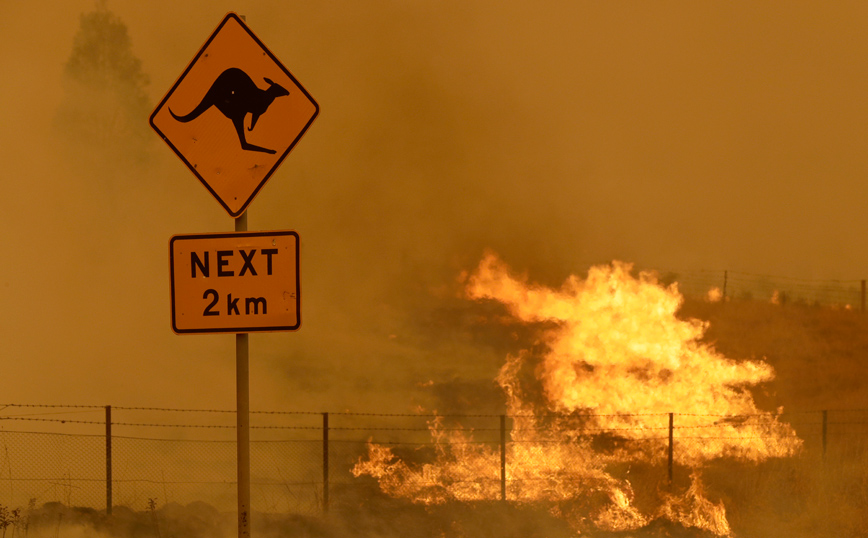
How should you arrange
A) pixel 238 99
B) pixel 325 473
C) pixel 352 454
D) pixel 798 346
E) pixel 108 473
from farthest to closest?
pixel 798 346, pixel 352 454, pixel 325 473, pixel 108 473, pixel 238 99

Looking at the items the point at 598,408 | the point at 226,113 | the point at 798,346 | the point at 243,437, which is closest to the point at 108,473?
the point at 243,437

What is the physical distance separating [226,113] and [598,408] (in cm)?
898

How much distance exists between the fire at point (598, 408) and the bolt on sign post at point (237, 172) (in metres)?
6.31

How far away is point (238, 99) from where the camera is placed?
447 centimetres

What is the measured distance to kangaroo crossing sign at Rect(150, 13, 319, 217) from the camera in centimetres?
450

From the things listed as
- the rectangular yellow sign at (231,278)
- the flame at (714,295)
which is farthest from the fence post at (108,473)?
the flame at (714,295)

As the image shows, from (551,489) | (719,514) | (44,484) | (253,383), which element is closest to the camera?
(719,514)

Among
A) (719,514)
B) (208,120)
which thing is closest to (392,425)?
(719,514)

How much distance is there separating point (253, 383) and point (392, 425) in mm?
2514

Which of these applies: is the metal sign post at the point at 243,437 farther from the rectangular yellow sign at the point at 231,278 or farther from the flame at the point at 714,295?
the flame at the point at 714,295

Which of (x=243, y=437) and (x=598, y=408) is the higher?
(x=243, y=437)

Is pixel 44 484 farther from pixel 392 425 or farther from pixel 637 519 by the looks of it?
pixel 637 519

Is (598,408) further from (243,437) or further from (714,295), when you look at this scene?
(243,437)

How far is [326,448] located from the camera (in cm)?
1025
